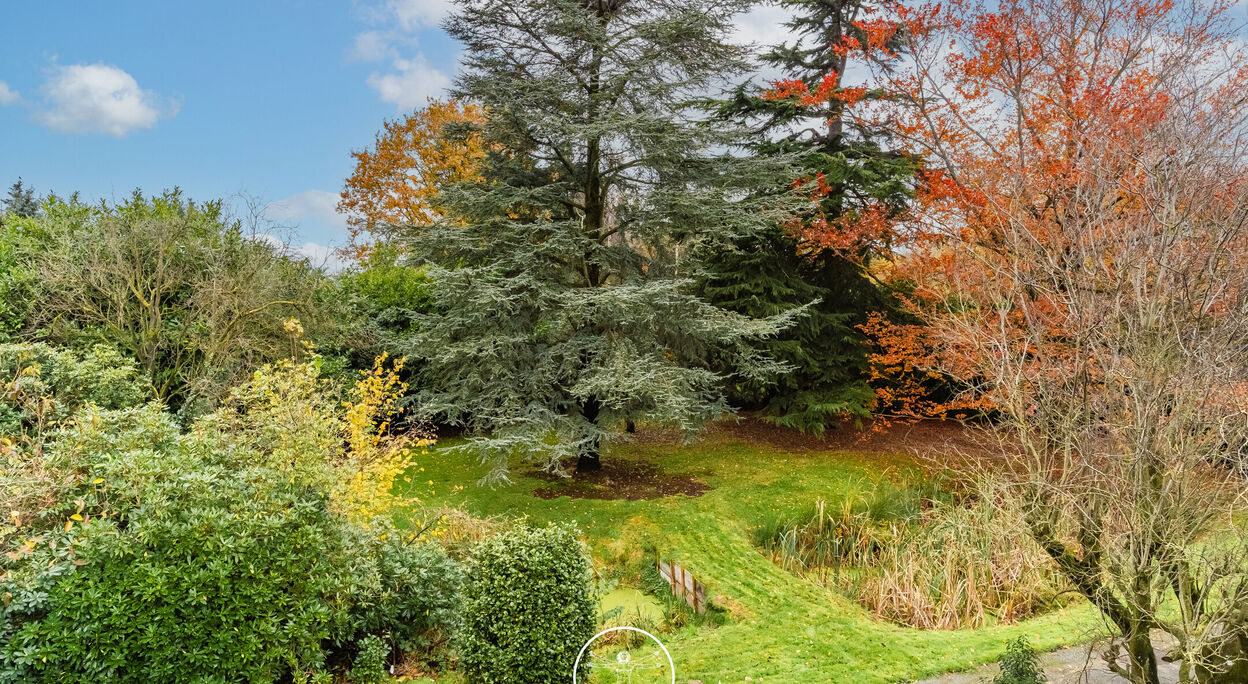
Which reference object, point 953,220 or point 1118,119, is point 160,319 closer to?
point 953,220

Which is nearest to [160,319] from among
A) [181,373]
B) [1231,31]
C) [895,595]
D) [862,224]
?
[181,373]

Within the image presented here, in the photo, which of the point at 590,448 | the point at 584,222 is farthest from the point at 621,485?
the point at 584,222

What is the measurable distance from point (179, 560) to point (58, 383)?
5.31m

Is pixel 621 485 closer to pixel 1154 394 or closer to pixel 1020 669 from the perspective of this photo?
pixel 1020 669

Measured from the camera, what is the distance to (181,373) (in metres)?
10.2

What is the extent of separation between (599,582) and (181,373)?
298 inches

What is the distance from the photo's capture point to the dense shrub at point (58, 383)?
7.06m

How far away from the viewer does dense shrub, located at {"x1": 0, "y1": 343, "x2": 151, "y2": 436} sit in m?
7.06

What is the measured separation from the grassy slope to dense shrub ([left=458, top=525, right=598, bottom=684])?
1346mm

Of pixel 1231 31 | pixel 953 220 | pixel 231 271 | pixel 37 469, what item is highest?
pixel 1231 31

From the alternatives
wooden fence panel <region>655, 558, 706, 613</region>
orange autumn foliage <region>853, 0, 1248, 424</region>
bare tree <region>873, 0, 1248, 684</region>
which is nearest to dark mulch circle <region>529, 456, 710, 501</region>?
wooden fence panel <region>655, 558, 706, 613</region>

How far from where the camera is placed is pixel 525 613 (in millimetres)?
4863

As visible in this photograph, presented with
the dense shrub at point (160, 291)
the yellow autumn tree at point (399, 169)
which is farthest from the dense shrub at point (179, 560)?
the yellow autumn tree at point (399, 169)

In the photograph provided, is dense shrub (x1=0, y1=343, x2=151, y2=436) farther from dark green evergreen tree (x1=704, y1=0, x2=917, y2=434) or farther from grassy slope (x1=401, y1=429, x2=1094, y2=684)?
dark green evergreen tree (x1=704, y1=0, x2=917, y2=434)
